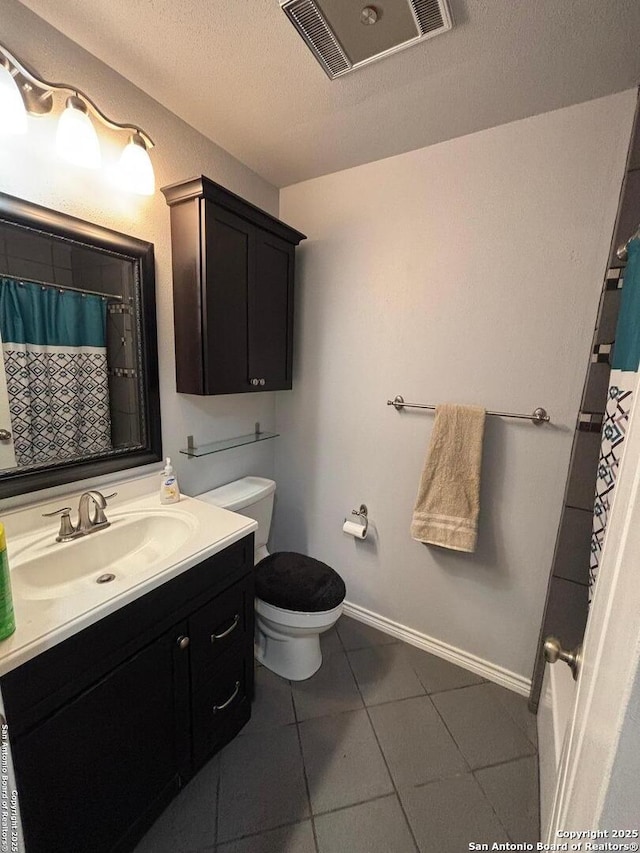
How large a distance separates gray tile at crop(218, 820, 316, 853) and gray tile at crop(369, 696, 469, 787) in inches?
13.8

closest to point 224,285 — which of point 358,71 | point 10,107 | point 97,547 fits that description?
point 10,107

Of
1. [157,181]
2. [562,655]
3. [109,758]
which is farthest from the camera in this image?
[157,181]

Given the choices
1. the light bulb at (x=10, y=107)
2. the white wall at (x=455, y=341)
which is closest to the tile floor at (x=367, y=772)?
the white wall at (x=455, y=341)

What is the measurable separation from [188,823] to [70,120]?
216cm

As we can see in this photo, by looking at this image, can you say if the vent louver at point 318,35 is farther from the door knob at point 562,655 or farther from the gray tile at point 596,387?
the door knob at point 562,655

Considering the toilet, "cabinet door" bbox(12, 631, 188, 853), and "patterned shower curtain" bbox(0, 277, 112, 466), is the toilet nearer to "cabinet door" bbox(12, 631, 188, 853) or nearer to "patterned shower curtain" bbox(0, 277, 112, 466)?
"cabinet door" bbox(12, 631, 188, 853)

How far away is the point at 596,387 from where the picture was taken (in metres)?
1.30

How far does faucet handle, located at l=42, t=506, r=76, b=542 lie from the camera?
111 centimetres

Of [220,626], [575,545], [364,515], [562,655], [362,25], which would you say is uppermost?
[362,25]

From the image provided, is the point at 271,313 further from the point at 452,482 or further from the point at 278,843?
the point at 278,843

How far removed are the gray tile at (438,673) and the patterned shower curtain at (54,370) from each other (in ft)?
5.66

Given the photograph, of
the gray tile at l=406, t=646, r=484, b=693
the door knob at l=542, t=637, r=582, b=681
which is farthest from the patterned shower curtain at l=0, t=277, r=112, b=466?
the gray tile at l=406, t=646, r=484, b=693

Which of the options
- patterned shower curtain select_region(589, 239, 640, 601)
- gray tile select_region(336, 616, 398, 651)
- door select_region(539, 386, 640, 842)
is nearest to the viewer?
door select_region(539, 386, 640, 842)

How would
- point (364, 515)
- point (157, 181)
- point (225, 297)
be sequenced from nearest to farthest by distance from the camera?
point (157, 181) → point (225, 297) → point (364, 515)
